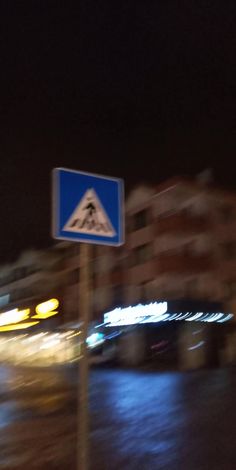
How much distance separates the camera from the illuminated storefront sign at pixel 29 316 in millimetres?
46562

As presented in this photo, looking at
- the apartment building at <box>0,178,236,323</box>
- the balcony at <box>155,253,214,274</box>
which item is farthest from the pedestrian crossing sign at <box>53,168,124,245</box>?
the balcony at <box>155,253,214,274</box>

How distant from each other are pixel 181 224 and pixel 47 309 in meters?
14.3

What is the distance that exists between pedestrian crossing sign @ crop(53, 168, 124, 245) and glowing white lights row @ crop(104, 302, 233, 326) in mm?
29095

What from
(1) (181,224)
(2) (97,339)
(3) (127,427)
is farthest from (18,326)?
(3) (127,427)

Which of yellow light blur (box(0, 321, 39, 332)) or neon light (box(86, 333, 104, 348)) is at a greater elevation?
yellow light blur (box(0, 321, 39, 332))

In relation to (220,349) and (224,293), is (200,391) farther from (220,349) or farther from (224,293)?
(224,293)

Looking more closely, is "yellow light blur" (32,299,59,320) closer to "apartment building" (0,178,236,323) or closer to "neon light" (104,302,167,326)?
"apartment building" (0,178,236,323)

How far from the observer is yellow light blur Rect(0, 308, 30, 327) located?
158 ft

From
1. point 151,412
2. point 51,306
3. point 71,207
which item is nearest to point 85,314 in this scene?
point 71,207

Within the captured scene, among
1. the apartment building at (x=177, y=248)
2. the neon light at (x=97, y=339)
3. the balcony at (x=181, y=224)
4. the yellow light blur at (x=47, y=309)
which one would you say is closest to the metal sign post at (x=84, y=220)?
the apartment building at (x=177, y=248)

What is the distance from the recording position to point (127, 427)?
11.0 metres

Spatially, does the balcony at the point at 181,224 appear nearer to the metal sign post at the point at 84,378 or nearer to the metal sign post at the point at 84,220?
the metal sign post at the point at 84,220

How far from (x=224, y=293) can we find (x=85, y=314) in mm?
33859

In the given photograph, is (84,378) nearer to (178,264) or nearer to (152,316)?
(152,316)
